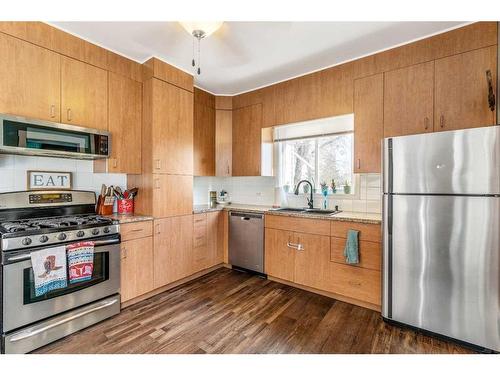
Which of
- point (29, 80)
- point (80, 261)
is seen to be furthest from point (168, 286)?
point (29, 80)

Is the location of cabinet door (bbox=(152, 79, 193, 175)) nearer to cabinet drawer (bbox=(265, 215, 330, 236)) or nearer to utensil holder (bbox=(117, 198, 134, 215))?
utensil holder (bbox=(117, 198, 134, 215))

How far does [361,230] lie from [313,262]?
64cm

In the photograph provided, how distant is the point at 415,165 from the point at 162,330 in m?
2.45

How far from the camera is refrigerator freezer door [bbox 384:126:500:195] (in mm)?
1644

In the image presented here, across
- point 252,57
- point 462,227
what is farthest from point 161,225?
point 462,227

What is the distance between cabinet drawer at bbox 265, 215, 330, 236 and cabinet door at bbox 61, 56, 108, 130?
2088 millimetres

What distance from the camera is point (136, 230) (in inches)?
94.3

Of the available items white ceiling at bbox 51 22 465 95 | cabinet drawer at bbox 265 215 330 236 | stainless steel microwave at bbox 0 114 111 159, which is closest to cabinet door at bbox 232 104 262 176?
white ceiling at bbox 51 22 465 95

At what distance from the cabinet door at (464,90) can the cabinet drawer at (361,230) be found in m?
1.06

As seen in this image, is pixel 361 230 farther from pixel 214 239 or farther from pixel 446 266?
pixel 214 239

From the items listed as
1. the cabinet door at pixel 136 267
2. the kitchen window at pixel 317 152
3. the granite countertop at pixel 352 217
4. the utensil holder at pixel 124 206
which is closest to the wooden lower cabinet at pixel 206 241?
the cabinet door at pixel 136 267

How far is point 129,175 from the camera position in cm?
285

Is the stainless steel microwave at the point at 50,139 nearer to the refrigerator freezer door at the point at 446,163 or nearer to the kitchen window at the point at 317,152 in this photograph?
the kitchen window at the point at 317,152

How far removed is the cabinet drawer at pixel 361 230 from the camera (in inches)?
88.2
